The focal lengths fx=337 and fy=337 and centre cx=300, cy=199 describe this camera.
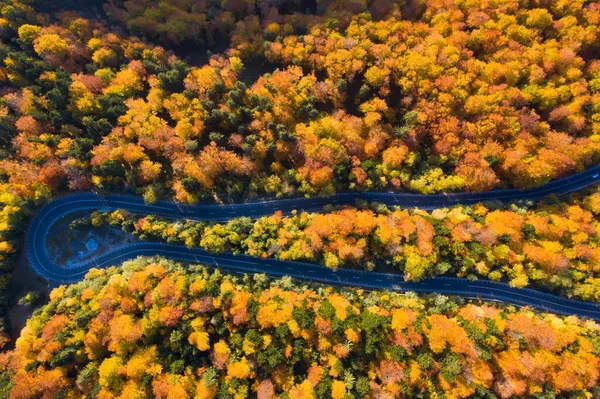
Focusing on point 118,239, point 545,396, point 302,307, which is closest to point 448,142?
point 302,307

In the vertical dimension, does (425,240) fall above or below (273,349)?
above

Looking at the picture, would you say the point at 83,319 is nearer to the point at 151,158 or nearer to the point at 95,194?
the point at 95,194

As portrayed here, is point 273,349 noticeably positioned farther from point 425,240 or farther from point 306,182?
point 425,240

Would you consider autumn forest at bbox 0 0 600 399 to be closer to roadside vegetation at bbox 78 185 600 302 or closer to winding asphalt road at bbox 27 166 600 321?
roadside vegetation at bbox 78 185 600 302

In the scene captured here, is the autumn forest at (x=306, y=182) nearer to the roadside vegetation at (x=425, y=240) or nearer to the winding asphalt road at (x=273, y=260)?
the roadside vegetation at (x=425, y=240)

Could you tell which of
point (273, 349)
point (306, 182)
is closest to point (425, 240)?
point (306, 182)

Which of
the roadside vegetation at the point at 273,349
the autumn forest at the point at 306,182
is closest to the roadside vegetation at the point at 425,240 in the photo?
the autumn forest at the point at 306,182
